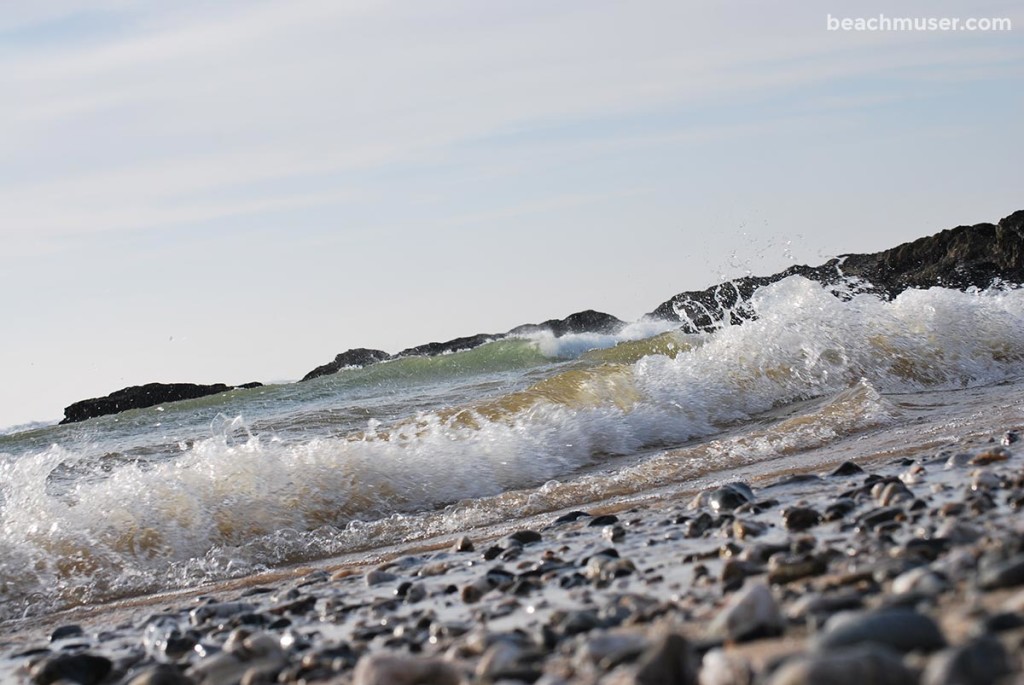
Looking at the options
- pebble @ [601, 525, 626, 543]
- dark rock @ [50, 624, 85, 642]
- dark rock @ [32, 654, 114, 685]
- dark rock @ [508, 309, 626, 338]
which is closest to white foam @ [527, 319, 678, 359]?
dark rock @ [508, 309, 626, 338]

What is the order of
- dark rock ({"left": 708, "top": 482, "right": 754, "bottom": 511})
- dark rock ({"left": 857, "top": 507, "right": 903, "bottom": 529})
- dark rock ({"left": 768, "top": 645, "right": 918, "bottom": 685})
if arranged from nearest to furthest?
dark rock ({"left": 768, "top": 645, "right": 918, "bottom": 685}) → dark rock ({"left": 857, "top": 507, "right": 903, "bottom": 529}) → dark rock ({"left": 708, "top": 482, "right": 754, "bottom": 511})

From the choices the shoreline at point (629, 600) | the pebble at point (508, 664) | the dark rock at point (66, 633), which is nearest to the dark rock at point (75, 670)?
the shoreline at point (629, 600)

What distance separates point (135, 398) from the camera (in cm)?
2650

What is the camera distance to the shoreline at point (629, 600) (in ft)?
7.39

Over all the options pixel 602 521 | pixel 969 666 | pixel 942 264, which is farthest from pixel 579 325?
pixel 969 666

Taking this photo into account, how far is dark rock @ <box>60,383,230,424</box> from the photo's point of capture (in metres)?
25.8

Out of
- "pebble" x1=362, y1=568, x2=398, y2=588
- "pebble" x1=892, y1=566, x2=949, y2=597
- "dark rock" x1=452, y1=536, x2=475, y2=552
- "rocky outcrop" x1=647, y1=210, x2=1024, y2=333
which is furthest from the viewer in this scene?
"rocky outcrop" x1=647, y1=210, x2=1024, y2=333

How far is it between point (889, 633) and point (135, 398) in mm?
26329

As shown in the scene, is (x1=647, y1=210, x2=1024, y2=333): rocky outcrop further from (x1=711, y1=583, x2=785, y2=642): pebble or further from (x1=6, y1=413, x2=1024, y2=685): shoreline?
(x1=711, y1=583, x2=785, y2=642): pebble

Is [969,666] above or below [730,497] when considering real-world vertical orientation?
above

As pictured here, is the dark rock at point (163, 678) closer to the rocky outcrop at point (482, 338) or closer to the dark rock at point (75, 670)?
the dark rock at point (75, 670)

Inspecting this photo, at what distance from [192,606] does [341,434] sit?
6.01m

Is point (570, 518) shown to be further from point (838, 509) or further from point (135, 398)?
point (135, 398)

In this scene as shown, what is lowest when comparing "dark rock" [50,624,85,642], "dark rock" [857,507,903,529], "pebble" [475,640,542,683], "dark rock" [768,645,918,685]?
"dark rock" [50,624,85,642]
